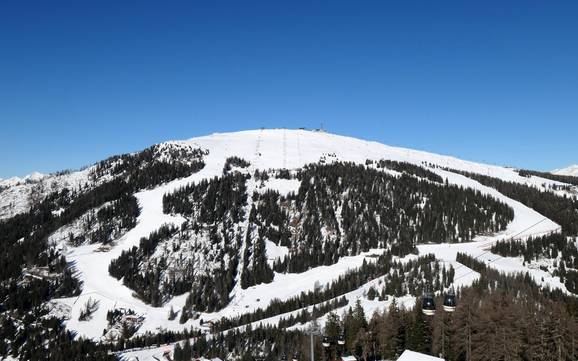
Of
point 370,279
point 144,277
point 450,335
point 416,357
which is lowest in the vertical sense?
point 450,335

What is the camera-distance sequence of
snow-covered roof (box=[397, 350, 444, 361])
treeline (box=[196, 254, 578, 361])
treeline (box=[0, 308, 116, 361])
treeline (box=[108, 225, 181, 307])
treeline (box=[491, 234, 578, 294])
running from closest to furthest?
1. snow-covered roof (box=[397, 350, 444, 361])
2. treeline (box=[196, 254, 578, 361])
3. treeline (box=[0, 308, 116, 361])
4. treeline (box=[491, 234, 578, 294])
5. treeline (box=[108, 225, 181, 307])

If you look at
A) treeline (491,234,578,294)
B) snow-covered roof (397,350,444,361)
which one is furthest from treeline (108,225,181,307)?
snow-covered roof (397,350,444,361)

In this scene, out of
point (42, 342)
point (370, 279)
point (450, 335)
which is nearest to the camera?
point (450, 335)

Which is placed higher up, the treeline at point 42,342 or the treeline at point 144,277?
the treeline at point 144,277

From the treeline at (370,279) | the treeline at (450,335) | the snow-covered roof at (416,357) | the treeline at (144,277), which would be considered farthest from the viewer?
the treeline at (144,277)

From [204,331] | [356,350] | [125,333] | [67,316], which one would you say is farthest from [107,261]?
[356,350]

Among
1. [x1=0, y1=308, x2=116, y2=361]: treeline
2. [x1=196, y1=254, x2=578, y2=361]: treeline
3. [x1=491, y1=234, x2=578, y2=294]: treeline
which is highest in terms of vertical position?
[x1=491, y1=234, x2=578, y2=294]: treeline

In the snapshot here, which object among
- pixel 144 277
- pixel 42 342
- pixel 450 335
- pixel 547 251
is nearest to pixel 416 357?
pixel 450 335

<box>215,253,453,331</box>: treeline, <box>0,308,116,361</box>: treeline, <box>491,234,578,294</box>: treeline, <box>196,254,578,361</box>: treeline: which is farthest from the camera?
<box>491,234,578,294</box>: treeline

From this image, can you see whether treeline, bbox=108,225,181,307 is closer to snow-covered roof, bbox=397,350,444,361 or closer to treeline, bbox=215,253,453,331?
treeline, bbox=215,253,453,331

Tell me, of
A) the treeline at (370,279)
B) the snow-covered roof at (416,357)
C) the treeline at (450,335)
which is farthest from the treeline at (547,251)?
the snow-covered roof at (416,357)

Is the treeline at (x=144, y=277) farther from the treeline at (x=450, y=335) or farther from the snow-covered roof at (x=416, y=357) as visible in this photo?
the snow-covered roof at (x=416, y=357)

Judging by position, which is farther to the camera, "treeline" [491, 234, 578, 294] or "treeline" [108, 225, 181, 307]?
"treeline" [108, 225, 181, 307]

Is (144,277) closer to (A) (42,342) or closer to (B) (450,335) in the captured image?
(A) (42,342)
